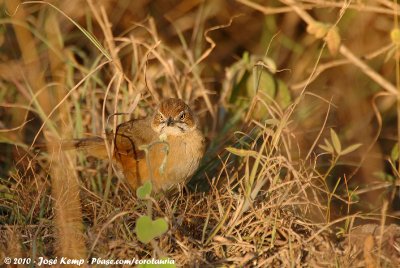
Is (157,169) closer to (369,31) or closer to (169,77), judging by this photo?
(169,77)

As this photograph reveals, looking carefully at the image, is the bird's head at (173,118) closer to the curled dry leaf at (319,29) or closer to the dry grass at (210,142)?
the dry grass at (210,142)

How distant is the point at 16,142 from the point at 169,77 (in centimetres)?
128

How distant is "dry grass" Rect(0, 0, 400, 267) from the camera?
12.1ft

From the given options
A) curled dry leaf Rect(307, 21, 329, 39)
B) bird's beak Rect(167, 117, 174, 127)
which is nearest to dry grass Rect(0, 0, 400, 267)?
curled dry leaf Rect(307, 21, 329, 39)

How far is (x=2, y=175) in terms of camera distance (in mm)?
5137

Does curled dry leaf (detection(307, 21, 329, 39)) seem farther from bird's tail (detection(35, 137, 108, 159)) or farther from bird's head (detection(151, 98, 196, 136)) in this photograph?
bird's tail (detection(35, 137, 108, 159))

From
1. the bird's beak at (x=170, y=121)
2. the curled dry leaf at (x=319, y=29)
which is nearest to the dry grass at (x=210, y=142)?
the curled dry leaf at (x=319, y=29)

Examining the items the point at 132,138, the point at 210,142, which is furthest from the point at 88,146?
the point at 210,142

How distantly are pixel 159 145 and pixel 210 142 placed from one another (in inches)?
33.1

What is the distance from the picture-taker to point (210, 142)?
17.7ft

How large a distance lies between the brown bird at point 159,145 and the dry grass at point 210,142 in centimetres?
12

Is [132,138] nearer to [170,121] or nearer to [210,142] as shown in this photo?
[170,121]

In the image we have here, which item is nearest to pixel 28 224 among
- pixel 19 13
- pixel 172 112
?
pixel 172 112

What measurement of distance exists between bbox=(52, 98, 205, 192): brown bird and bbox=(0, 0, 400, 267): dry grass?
12cm
